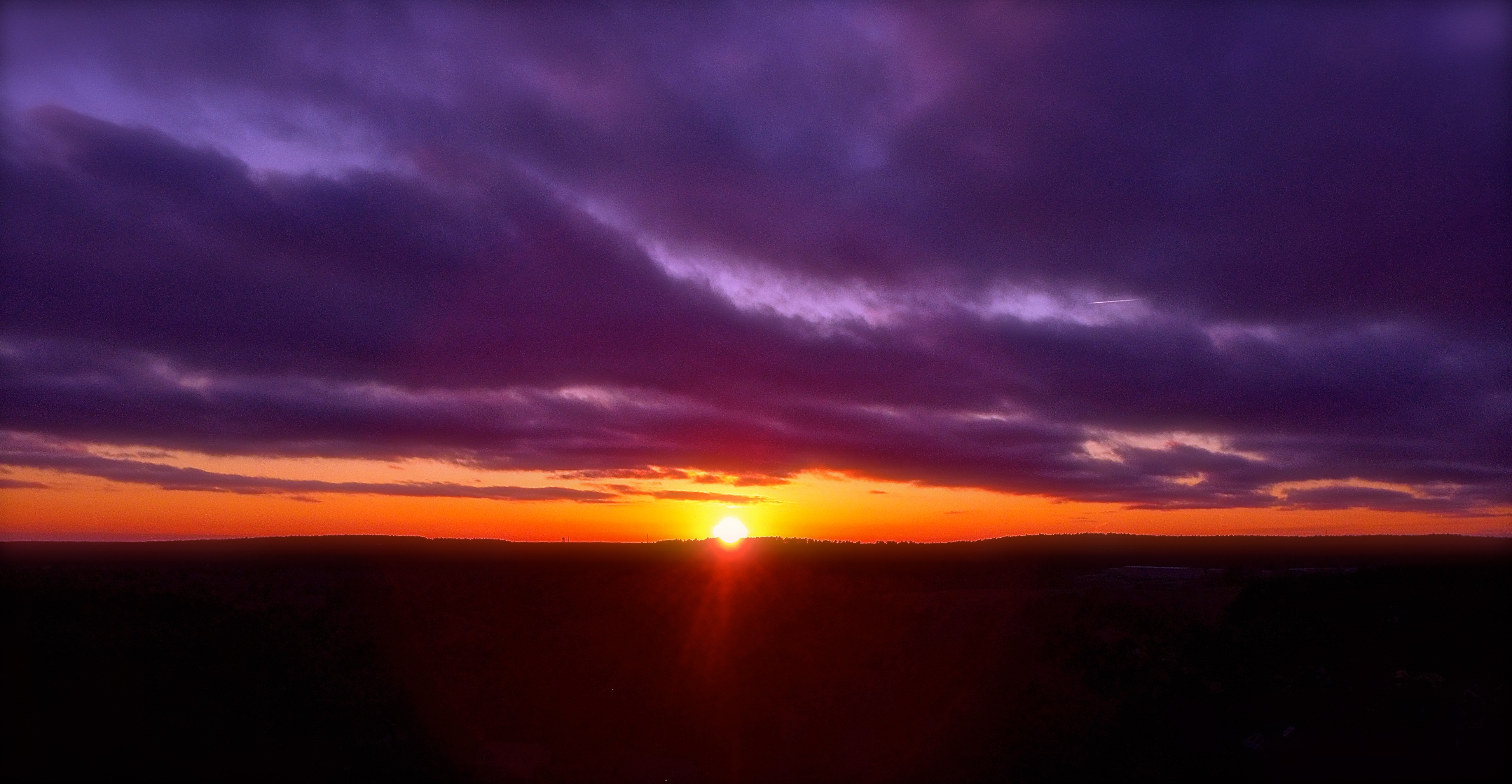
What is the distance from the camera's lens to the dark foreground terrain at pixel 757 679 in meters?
16.2

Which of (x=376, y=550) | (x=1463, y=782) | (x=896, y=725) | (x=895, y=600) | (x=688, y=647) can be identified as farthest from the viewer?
(x=376, y=550)

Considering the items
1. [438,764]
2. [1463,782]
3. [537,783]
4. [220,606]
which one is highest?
[220,606]

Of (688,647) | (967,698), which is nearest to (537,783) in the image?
(688,647)

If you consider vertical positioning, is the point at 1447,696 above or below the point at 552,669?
above

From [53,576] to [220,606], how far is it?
5.87 m

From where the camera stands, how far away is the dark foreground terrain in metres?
16.2

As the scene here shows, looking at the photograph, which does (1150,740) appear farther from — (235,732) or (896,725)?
(235,732)

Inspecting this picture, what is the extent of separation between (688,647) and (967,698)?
38.4 ft

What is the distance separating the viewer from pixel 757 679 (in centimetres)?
3128

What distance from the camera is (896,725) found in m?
27.6

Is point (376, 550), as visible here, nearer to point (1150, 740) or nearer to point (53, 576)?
point (53, 576)

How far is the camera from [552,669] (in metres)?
32.4

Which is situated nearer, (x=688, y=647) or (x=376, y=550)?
(x=688, y=647)

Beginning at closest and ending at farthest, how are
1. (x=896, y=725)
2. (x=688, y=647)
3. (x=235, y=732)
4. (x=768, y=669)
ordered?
1. (x=235, y=732)
2. (x=896, y=725)
3. (x=768, y=669)
4. (x=688, y=647)
